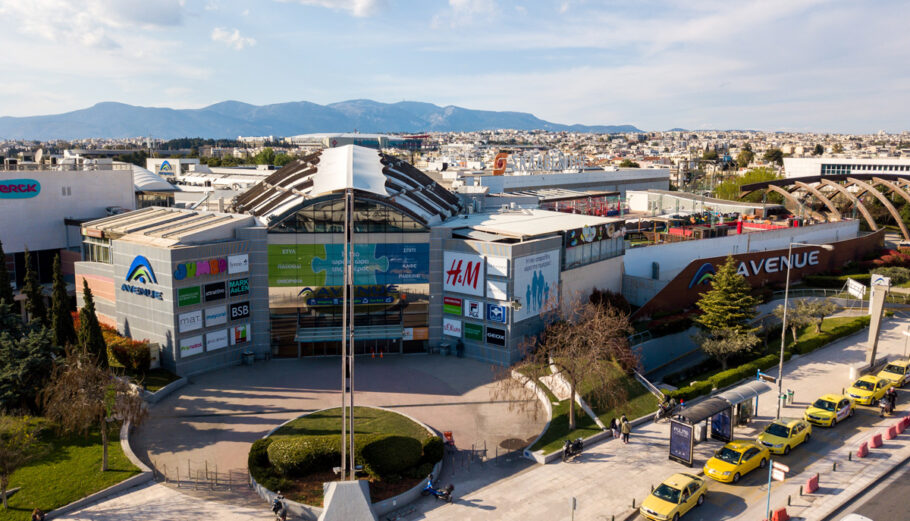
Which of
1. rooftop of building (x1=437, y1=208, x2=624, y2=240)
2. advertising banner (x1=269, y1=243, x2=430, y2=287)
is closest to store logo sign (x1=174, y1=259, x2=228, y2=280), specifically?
advertising banner (x1=269, y1=243, x2=430, y2=287)

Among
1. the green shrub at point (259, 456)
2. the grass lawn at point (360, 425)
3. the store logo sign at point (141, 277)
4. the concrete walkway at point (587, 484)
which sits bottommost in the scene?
the concrete walkway at point (587, 484)

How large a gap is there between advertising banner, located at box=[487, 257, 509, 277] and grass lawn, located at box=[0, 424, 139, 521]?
21692 millimetres

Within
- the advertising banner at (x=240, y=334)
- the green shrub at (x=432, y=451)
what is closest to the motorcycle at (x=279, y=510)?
the green shrub at (x=432, y=451)

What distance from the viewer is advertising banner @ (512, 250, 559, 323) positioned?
3859 centimetres

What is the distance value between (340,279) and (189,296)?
8881mm

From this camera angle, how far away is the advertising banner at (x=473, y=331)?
129 ft

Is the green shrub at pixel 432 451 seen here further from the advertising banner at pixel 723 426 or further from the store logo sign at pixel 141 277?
the store logo sign at pixel 141 277

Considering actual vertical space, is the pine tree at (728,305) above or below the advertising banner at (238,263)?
below

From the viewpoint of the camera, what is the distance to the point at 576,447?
2700 centimetres

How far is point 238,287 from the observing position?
124 ft

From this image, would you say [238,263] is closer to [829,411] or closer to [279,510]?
[279,510]

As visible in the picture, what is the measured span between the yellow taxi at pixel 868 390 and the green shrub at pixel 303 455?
27121 millimetres

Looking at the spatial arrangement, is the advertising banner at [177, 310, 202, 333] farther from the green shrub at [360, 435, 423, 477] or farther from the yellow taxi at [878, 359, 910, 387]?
the yellow taxi at [878, 359, 910, 387]

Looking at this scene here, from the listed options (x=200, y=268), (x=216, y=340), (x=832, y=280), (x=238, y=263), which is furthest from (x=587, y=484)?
(x=832, y=280)
